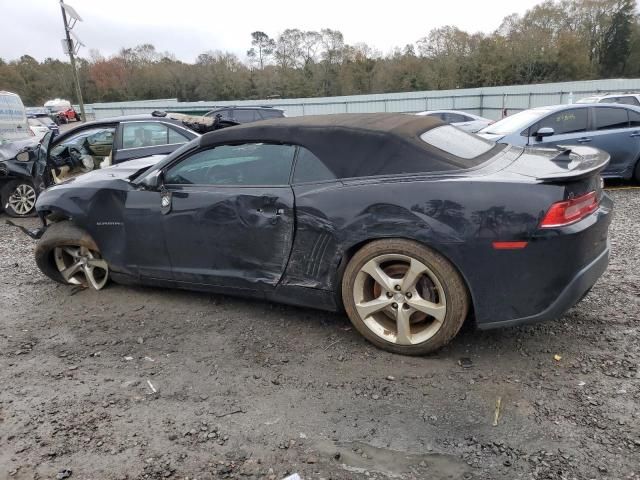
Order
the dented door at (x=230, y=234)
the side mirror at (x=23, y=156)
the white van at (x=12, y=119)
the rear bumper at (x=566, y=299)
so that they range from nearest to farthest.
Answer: the rear bumper at (x=566, y=299) < the dented door at (x=230, y=234) < the side mirror at (x=23, y=156) < the white van at (x=12, y=119)

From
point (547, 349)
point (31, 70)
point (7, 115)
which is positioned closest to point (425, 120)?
point (547, 349)

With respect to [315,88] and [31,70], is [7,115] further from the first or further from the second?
[31,70]

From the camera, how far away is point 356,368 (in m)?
3.04

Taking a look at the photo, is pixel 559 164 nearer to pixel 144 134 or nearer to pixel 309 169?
pixel 309 169

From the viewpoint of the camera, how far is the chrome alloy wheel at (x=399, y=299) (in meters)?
2.96

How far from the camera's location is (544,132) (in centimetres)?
732

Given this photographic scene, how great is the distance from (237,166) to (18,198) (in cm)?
618

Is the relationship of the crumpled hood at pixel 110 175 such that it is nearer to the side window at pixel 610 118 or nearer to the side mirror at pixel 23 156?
the side mirror at pixel 23 156

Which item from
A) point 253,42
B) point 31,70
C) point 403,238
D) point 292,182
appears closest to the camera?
point 403,238

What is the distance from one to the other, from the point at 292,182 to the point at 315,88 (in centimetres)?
6021

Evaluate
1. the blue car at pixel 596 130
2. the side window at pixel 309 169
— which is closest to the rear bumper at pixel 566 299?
the side window at pixel 309 169

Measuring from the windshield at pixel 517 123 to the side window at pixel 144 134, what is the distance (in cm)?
519

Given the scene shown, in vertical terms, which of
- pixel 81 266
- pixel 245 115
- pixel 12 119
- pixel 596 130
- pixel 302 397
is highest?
pixel 12 119

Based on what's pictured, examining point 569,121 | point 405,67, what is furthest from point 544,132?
point 405,67
